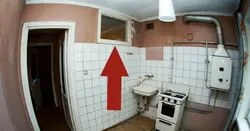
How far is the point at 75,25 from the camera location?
1033 millimetres

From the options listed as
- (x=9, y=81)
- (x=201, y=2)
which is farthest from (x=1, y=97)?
(x=201, y=2)

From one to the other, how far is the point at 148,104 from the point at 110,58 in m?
1.16

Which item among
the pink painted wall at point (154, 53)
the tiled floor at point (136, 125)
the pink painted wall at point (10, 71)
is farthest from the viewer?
the pink painted wall at point (154, 53)

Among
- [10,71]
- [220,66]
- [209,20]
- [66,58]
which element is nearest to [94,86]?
[66,58]

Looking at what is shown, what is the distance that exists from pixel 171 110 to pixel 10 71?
1673mm

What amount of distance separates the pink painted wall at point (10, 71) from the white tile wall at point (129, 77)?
1.48 feet

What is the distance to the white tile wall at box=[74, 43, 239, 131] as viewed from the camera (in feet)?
3.83

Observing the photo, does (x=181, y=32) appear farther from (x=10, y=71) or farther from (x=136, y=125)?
(x=10, y=71)

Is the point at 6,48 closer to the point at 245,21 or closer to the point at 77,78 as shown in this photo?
the point at 77,78

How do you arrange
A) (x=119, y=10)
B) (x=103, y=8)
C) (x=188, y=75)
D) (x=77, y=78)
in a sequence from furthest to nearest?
(x=188, y=75) → (x=119, y=10) → (x=103, y=8) → (x=77, y=78)

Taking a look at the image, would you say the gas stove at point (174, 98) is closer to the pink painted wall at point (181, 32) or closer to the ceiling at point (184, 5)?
the pink painted wall at point (181, 32)

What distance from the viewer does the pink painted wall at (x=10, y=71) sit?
0.53 m
